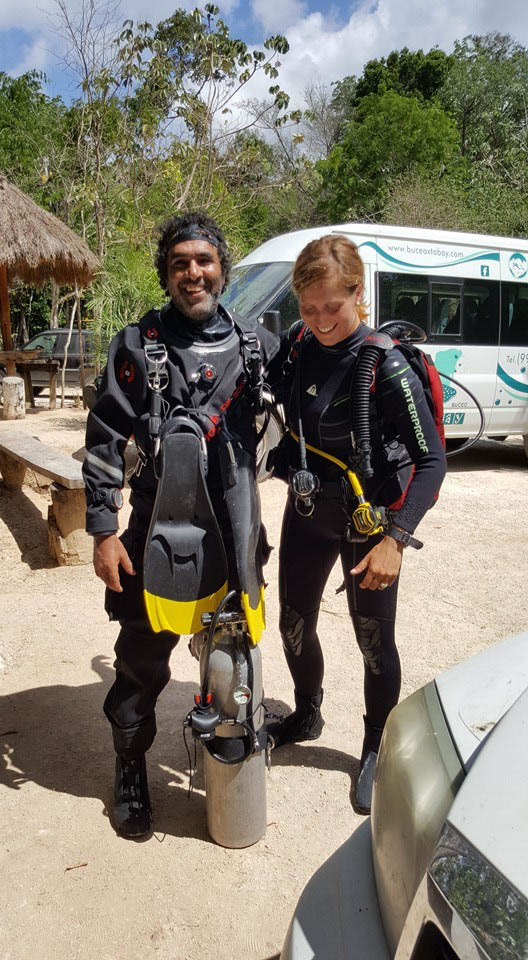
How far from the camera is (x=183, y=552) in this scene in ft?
7.32

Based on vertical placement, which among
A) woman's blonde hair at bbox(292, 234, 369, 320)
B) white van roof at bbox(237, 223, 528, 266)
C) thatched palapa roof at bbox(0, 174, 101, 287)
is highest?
thatched palapa roof at bbox(0, 174, 101, 287)

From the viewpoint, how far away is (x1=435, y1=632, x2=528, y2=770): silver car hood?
1.37 meters

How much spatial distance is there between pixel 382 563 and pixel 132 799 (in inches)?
46.8

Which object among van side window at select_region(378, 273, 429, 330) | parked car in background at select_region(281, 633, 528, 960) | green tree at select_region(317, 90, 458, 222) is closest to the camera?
parked car in background at select_region(281, 633, 528, 960)

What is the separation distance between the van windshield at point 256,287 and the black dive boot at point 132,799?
5.28 meters

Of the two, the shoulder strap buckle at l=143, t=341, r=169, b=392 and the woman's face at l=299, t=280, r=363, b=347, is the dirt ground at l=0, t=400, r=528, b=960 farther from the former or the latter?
the woman's face at l=299, t=280, r=363, b=347

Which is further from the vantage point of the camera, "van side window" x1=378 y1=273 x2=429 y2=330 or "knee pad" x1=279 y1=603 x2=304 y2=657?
"van side window" x1=378 y1=273 x2=429 y2=330

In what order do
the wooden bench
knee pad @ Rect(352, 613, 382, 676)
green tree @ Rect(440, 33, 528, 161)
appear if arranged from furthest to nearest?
green tree @ Rect(440, 33, 528, 161), the wooden bench, knee pad @ Rect(352, 613, 382, 676)

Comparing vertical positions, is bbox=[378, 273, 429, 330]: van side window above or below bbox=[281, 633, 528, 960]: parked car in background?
above

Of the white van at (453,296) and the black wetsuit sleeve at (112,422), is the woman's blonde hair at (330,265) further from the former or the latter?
the white van at (453,296)

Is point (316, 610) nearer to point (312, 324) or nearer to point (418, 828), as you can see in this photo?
point (312, 324)

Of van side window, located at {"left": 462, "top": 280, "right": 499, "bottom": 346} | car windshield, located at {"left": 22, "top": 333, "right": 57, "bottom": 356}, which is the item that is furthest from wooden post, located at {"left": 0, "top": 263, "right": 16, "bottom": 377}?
van side window, located at {"left": 462, "top": 280, "right": 499, "bottom": 346}

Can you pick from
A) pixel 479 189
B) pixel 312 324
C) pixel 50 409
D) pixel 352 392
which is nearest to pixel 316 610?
pixel 352 392

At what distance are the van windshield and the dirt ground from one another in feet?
10.2
